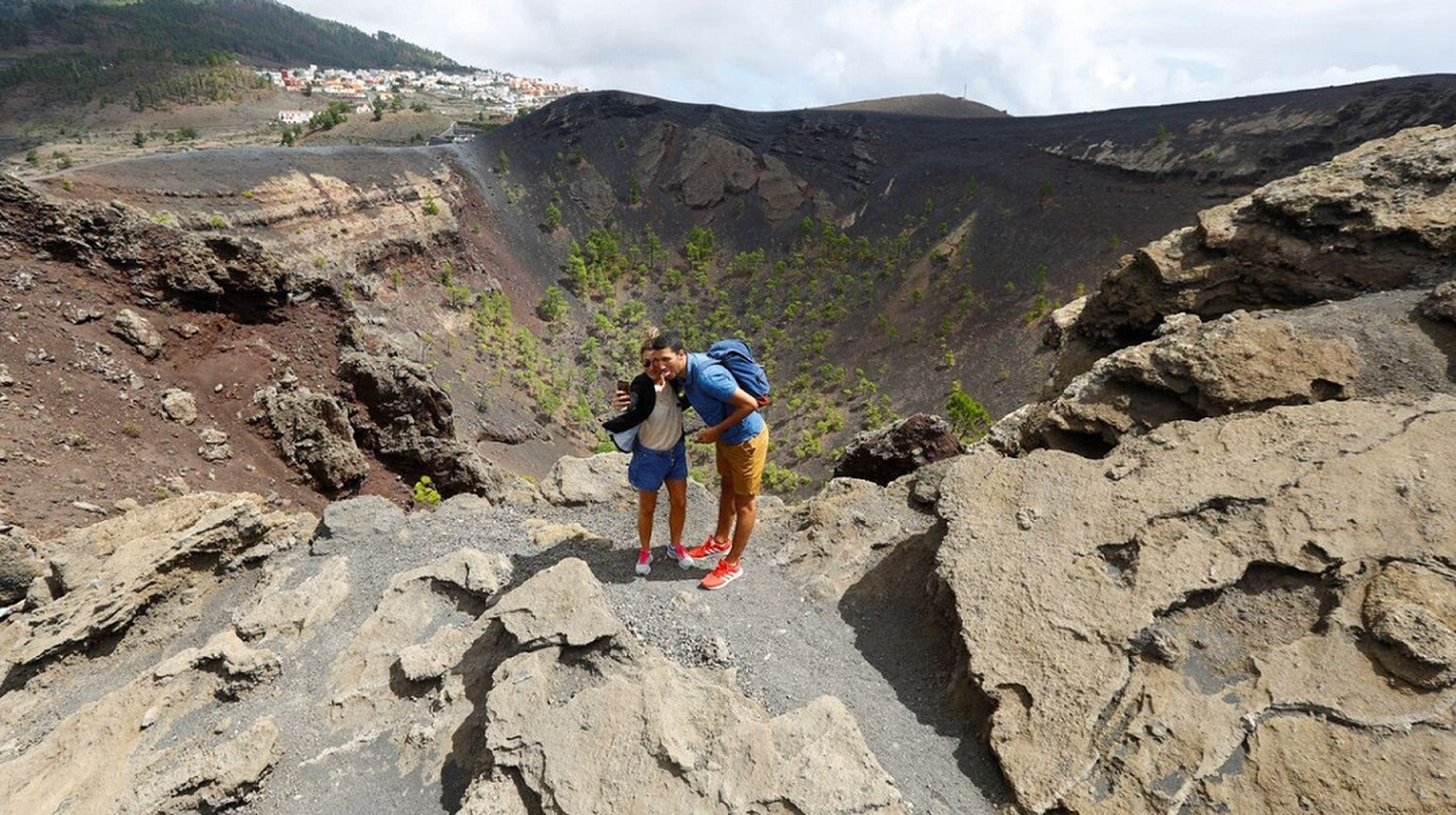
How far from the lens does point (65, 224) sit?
11.1m

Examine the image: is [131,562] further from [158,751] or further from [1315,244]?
[1315,244]

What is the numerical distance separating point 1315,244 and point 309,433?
615 inches

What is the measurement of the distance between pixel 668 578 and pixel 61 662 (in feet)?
15.7

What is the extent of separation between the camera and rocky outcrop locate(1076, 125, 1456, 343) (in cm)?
650

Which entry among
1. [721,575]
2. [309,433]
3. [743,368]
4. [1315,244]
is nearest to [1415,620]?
[743,368]

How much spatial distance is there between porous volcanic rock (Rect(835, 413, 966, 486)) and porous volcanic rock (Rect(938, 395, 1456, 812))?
7236mm

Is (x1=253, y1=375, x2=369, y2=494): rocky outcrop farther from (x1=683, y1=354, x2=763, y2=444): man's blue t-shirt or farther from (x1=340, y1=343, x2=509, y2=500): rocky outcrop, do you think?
(x1=683, y1=354, x2=763, y2=444): man's blue t-shirt

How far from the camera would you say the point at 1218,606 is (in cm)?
348

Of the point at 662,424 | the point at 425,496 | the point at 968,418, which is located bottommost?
the point at 425,496

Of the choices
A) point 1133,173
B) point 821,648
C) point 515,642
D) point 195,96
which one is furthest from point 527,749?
point 195,96

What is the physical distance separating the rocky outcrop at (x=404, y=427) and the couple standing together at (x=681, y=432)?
951cm

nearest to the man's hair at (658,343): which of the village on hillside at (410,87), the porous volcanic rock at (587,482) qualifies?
the porous volcanic rock at (587,482)

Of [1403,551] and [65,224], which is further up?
[1403,551]

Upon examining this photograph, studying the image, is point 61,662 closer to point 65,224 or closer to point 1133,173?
point 65,224
